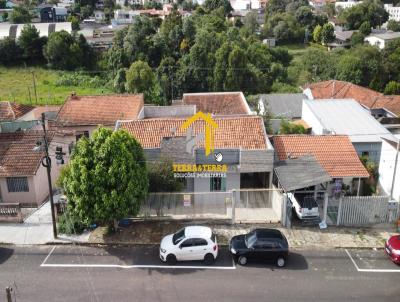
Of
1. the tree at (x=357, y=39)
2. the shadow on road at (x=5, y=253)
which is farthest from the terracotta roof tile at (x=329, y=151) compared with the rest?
the tree at (x=357, y=39)

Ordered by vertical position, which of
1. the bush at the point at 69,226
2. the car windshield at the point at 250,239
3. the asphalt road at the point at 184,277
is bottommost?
the asphalt road at the point at 184,277

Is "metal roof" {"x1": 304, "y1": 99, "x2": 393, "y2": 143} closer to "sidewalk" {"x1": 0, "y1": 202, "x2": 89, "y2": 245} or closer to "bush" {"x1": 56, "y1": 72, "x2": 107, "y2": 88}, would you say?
"sidewalk" {"x1": 0, "y1": 202, "x2": 89, "y2": 245}

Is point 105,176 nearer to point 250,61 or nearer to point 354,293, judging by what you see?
point 354,293

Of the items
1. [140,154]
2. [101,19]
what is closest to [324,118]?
[140,154]

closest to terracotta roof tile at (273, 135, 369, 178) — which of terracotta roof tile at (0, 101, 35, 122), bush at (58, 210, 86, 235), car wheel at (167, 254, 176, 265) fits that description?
car wheel at (167, 254, 176, 265)

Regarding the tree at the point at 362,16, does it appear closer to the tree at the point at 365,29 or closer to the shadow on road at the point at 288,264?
the tree at the point at 365,29

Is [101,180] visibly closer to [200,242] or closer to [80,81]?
[200,242]
